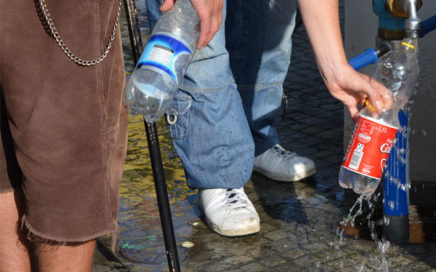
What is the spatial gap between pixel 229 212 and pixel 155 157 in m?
1.10

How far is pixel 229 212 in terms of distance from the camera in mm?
3930

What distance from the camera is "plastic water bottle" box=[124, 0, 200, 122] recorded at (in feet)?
7.93

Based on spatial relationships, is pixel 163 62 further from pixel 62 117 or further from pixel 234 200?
pixel 234 200

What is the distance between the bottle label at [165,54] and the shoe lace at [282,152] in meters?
2.12

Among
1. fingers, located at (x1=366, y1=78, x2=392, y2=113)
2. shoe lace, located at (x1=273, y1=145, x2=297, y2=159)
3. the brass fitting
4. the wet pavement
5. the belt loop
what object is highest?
the brass fitting

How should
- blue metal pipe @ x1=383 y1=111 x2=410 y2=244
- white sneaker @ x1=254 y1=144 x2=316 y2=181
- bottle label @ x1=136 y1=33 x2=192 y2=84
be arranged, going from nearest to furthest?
bottle label @ x1=136 y1=33 x2=192 y2=84 → blue metal pipe @ x1=383 y1=111 x2=410 y2=244 → white sneaker @ x1=254 y1=144 x2=316 y2=181

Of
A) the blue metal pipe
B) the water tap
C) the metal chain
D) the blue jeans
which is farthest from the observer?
the blue jeans

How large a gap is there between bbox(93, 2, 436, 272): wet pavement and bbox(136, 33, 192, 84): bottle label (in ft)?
4.59

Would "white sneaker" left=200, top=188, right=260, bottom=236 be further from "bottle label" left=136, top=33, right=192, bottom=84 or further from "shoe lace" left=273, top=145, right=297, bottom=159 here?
"bottle label" left=136, top=33, right=192, bottom=84

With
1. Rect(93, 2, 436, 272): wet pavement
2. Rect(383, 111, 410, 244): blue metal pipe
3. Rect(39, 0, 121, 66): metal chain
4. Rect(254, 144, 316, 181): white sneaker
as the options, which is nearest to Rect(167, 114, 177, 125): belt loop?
Rect(93, 2, 436, 272): wet pavement

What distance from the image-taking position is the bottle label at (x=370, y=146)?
293cm

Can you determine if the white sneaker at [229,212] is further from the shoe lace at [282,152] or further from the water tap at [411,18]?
the water tap at [411,18]

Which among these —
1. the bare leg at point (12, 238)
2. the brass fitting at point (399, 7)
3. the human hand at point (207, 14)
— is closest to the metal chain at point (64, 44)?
the human hand at point (207, 14)

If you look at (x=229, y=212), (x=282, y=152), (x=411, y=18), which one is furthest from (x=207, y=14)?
(x=282, y=152)
